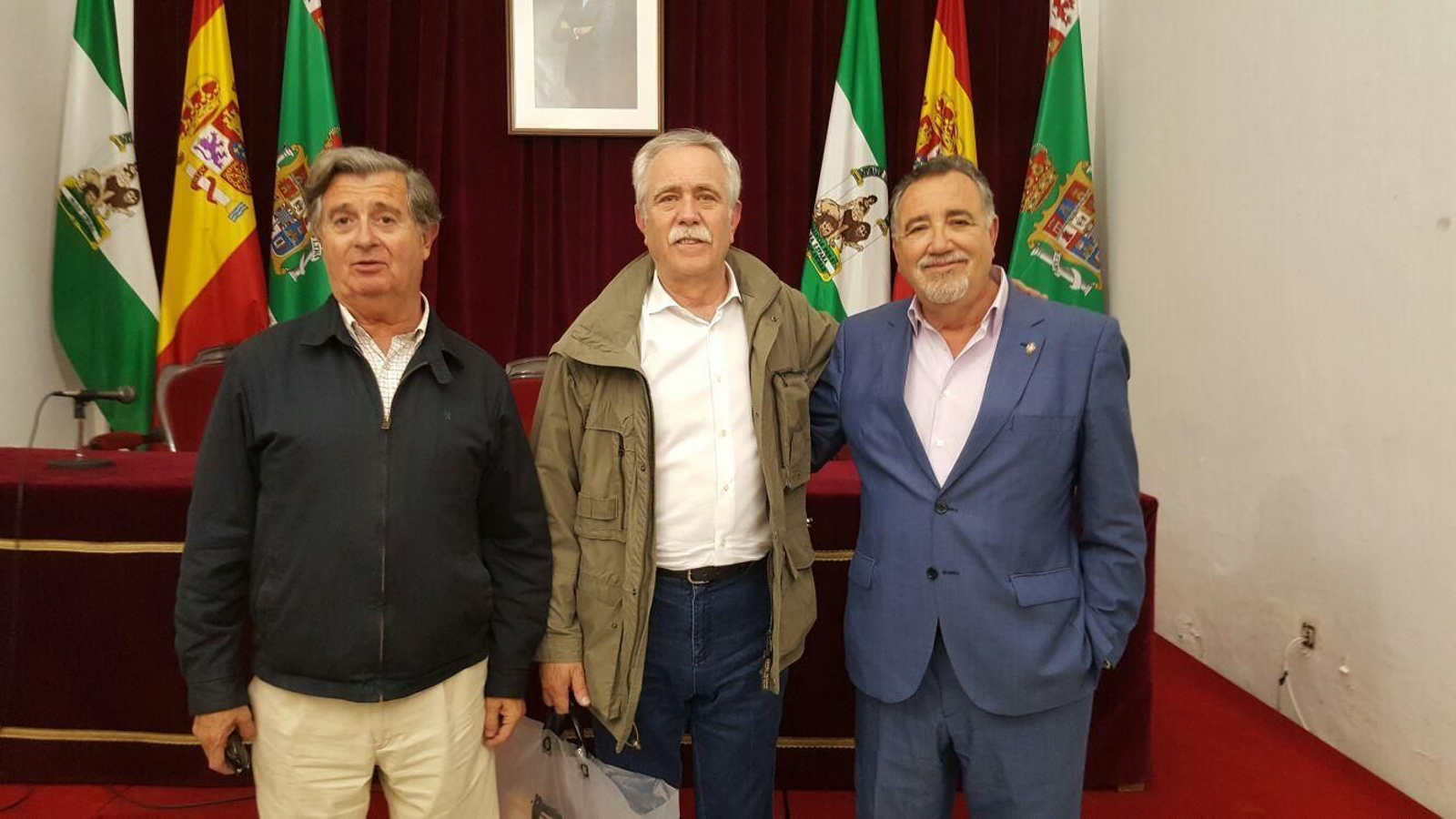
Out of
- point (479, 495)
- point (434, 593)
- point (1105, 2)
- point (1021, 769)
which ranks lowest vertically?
point (1021, 769)

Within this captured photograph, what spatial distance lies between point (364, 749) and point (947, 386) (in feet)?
3.44

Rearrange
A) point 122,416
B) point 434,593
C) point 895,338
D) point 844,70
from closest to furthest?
A: point 434,593
point 895,338
point 122,416
point 844,70

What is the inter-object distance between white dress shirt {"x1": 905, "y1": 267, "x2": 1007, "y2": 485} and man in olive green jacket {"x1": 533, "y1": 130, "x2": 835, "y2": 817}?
0.70 feet

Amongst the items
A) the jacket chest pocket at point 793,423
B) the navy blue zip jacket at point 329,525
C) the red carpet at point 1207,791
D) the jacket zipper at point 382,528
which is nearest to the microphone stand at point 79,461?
the red carpet at point 1207,791

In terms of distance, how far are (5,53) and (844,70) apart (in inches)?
129

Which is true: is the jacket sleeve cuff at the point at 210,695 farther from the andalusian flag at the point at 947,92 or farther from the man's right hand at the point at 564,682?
the andalusian flag at the point at 947,92

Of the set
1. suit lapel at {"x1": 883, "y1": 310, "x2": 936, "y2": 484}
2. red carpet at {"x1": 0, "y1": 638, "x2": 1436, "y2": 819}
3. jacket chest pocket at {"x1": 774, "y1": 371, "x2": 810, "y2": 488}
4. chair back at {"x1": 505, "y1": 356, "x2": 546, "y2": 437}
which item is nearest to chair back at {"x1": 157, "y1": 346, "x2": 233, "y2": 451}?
chair back at {"x1": 505, "y1": 356, "x2": 546, "y2": 437}

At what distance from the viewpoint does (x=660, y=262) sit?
151cm

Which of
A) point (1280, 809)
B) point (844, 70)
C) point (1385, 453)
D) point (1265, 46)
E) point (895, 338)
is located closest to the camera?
point (895, 338)

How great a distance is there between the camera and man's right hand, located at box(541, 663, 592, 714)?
1.46m

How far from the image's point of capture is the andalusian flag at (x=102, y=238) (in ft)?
11.8

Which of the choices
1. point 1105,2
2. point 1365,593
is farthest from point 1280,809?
point 1105,2

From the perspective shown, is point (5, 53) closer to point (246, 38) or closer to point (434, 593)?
point (246, 38)

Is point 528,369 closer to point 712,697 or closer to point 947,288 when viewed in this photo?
point 712,697
